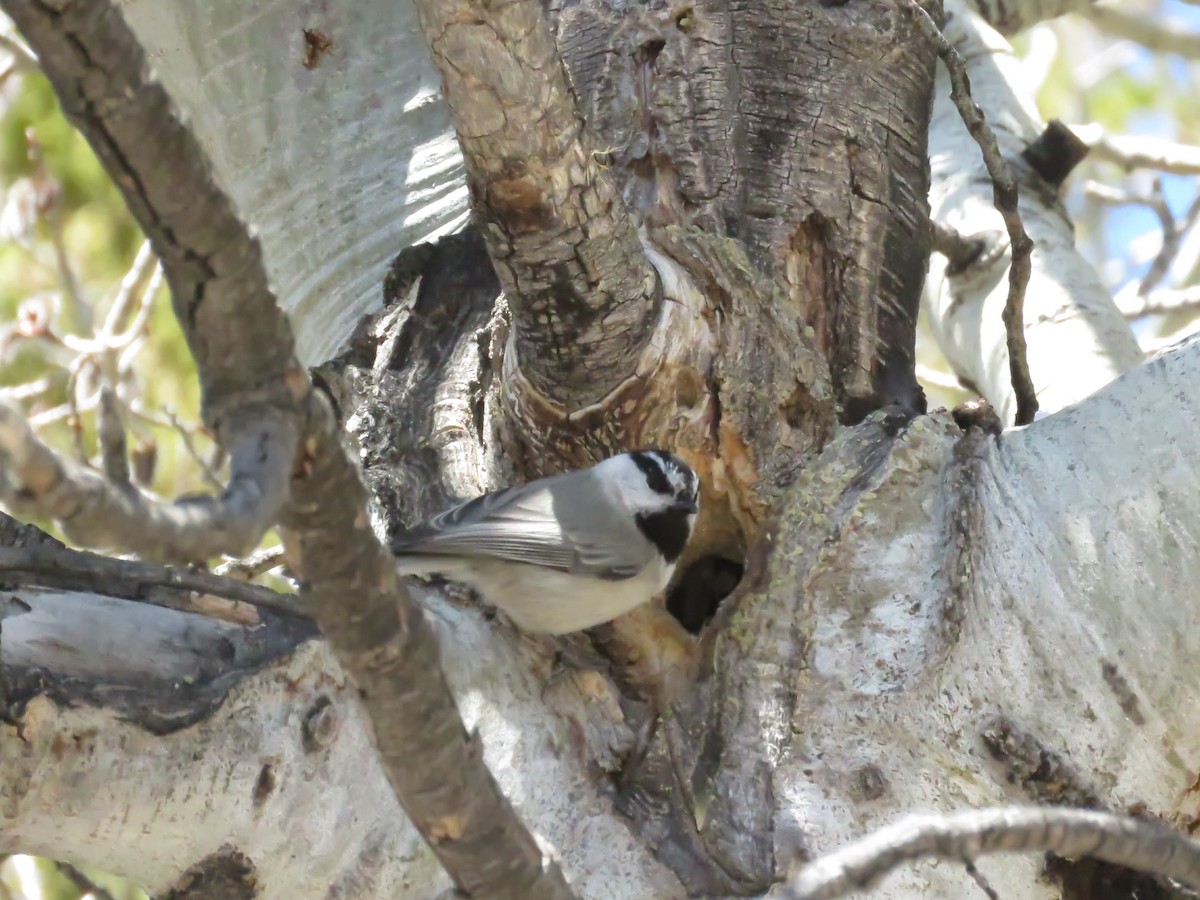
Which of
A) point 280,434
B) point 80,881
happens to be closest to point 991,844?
point 280,434

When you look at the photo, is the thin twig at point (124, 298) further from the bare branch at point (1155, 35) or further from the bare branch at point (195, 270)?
the bare branch at point (1155, 35)

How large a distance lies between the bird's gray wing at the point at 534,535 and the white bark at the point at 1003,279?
0.84 m

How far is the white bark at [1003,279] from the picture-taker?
7.91 ft

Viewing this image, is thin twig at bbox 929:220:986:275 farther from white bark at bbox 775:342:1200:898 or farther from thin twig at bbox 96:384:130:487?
thin twig at bbox 96:384:130:487

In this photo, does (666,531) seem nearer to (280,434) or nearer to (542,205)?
(542,205)

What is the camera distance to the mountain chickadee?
1747 mm

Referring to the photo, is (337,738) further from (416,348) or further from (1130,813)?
(1130,813)

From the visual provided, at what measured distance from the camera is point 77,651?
123 centimetres

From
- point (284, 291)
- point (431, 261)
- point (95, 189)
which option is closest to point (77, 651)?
point (431, 261)

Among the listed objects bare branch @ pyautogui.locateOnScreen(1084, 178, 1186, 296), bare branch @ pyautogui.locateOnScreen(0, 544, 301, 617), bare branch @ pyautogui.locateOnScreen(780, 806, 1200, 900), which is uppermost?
bare branch @ pyautogui.locateOnScreen(0, 544, 301, 617)

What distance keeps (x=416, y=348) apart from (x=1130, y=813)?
3.82 feet

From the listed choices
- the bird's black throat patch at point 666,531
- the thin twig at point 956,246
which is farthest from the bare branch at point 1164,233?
the bird's black throat patch at point 666,531

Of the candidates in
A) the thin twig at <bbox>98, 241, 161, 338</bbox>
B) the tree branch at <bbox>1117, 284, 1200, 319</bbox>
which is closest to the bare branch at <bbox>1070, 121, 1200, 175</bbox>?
the tree branch at <bbox>1117, 284, 1200, 319</bbox>

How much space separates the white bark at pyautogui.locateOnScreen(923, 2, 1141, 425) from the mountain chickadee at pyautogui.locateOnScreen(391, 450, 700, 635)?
2.62 feet
